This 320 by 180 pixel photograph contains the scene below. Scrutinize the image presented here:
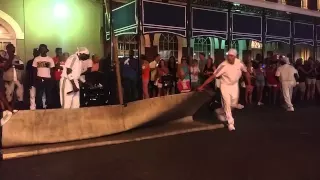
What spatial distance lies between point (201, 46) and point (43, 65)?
10.0 meters

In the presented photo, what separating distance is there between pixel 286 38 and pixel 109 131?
1313cm

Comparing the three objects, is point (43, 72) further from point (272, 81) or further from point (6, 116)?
point (272, 81)

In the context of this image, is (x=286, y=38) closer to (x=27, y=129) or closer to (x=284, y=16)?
(x=284, y=16)

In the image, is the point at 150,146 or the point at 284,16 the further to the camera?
the point at 284,16

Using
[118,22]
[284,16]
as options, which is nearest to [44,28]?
[118,22]

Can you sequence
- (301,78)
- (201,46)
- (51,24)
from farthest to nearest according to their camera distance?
1. (201,46)
2. (301,78)
3. (51,24)

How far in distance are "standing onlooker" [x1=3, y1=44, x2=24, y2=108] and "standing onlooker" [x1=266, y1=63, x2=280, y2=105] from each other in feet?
28.9

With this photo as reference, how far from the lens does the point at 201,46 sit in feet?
67.5

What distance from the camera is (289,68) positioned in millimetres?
13625

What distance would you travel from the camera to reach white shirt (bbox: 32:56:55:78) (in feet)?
39.9

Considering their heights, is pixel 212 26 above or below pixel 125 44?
above

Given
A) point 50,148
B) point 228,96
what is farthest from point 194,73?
point 50,148

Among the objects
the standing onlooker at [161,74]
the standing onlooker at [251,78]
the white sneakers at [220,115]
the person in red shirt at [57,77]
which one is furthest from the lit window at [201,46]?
the white sneakers at [220,115]

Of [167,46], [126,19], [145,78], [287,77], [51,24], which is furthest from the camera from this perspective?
[167,46]
